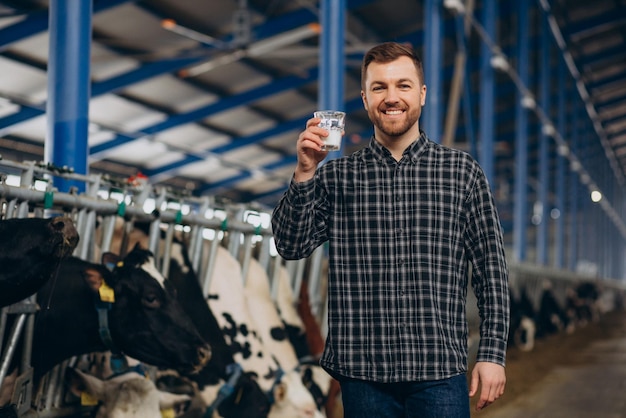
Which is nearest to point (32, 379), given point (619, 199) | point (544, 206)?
point (544, 206)

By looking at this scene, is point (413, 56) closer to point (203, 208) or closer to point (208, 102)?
point (203, 208)

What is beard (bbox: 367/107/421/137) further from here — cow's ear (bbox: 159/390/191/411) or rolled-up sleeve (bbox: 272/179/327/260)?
cow's ear (bbox: 159/390/191/411)

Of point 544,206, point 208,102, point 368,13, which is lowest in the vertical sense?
point 544,206

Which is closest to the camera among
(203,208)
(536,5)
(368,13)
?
(203,208)

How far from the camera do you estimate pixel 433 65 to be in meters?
11.0

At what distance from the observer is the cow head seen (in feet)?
11.8

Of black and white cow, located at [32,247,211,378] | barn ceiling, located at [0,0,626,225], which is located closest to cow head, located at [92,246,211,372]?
black and white cow, located at [32,247,211,378]

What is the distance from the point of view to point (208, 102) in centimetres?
2106

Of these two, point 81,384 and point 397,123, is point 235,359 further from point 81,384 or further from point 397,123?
point 397,123

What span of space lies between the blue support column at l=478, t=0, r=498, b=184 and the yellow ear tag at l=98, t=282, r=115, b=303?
1069 cm

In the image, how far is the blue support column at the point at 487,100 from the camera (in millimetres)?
14016

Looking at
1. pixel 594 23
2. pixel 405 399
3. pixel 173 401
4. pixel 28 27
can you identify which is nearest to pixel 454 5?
pixel 28 27

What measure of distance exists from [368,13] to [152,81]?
4647mm

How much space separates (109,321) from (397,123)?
173 centimetres
